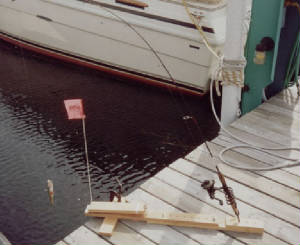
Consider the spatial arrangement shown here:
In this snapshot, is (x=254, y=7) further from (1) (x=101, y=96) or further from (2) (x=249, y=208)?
(1) (x=101, y=96)

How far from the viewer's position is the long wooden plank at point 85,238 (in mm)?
2902

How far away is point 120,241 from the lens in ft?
9.48

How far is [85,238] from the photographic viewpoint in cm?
294

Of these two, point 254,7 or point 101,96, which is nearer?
point 254,7

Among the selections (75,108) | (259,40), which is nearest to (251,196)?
(259,40)

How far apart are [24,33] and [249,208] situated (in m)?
8.40

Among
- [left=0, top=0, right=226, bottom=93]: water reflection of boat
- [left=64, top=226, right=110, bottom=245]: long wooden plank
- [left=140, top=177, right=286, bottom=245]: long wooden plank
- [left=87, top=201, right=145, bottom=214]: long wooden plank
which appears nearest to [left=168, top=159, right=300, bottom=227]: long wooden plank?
[left=140, top=177, right=286, bottom=245]: long wooden plank

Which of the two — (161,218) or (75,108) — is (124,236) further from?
(75,108)

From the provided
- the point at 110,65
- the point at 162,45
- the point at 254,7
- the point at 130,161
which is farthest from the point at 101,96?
the point at 254,7

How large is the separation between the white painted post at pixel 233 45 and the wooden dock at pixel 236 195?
19 centimetres

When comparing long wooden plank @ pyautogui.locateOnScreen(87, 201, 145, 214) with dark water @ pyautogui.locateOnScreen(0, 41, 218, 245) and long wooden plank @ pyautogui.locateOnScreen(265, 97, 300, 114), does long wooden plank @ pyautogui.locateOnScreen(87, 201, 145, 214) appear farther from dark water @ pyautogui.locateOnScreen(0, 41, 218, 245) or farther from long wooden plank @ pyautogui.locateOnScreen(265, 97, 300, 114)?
long wooden plank @ pyautogui.locateOnScreen(265, 97, 300, 114)

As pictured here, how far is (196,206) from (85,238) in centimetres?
91

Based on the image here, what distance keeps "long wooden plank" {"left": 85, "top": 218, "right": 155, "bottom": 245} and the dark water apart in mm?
2318

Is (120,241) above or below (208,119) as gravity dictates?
above
